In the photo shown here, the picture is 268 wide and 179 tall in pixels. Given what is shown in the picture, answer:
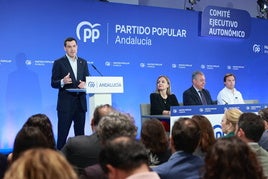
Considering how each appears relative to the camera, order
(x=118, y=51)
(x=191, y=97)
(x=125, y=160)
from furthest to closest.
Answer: (x=118, y=51)
(x=191, y=97)
(x=125, y=160)

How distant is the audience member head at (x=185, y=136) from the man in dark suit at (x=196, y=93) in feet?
13.3

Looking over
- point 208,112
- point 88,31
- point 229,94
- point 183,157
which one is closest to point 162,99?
point 208,112

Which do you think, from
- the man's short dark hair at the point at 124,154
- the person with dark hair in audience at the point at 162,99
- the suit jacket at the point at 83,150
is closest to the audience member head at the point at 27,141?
the suit jacket at the point at 83,150

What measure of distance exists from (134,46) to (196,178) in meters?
5.95

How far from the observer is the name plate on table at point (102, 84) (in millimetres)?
5828

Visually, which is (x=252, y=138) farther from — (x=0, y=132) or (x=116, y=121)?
(x=0, y=132)

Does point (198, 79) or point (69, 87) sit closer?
point (69, 87)

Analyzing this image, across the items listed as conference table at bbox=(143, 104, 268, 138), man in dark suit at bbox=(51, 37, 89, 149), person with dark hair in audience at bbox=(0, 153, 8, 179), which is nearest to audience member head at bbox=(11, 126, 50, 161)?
person with dark hair in audience at bbox=(0, 153, 8, 179)

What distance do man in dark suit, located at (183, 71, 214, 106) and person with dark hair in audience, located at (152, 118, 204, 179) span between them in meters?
4.00

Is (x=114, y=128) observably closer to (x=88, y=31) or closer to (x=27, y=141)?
(x=27, y=141)

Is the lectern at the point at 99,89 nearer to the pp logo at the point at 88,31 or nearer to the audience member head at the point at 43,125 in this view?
the pp logo at the point at 88,31

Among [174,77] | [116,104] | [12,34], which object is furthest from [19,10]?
[174,77]

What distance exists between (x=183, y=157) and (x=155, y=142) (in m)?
0.69

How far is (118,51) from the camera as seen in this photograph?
825cm
